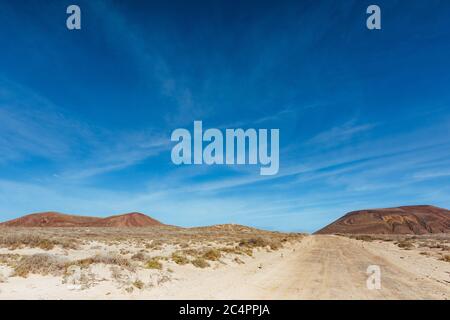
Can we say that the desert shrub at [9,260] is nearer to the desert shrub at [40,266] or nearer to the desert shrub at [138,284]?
the desert shrub at [40,266]

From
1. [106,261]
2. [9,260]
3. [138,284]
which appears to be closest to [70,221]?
[9,260]

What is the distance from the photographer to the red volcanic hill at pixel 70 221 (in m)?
151

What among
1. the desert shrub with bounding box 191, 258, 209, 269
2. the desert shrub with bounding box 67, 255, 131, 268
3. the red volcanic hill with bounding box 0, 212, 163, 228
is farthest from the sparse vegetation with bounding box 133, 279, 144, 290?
the red volcanic hill with bounding box 0, 212, 163, 228

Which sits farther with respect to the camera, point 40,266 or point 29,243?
point 29,243

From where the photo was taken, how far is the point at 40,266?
13.8 m

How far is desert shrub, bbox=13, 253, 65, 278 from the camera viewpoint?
42.9ft

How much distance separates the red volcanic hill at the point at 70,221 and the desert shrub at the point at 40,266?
15070 centimetres

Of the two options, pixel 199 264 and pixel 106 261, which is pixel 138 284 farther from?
pixel 199 264

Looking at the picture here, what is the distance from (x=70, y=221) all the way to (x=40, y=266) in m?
157

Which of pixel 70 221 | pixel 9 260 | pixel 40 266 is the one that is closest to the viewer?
pixel 40 266
